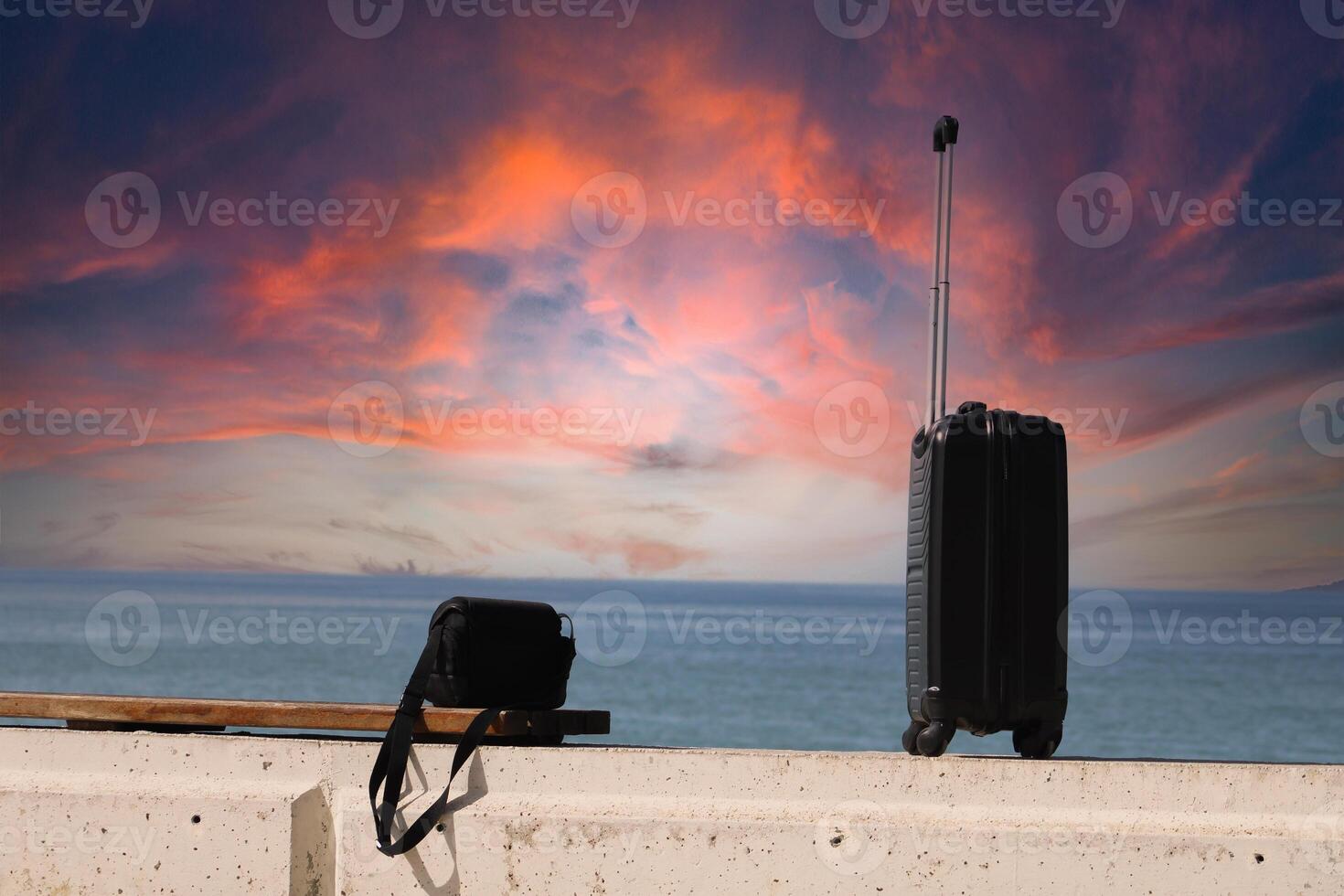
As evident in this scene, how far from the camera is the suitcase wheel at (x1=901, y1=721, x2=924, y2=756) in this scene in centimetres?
239

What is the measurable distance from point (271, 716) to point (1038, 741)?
4.75 feet

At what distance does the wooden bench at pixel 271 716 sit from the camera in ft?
8.20

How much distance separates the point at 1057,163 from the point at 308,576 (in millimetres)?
38689

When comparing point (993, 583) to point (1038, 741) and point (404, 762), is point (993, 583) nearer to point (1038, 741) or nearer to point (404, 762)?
A: point (1038, 741)

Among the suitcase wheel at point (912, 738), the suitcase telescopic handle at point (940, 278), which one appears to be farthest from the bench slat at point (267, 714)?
the suitcase telescopic handle at point (940, 278)

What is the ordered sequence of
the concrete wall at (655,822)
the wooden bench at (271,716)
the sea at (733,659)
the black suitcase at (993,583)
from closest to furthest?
the concrete wall at (655,822) → the black suitcase at (993,583) → the wooden bench at (271,716) → the sea at (733,659)

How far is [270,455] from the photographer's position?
96.1ft

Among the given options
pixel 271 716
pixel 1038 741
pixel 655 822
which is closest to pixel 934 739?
pixel 1038 741

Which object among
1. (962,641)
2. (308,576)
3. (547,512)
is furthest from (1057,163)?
(308,576)

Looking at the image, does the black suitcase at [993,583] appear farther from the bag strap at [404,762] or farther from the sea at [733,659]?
the sea at [733,659]

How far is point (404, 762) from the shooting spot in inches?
94.7

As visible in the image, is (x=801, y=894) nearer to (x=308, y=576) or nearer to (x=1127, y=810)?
(x=1127, y=810)

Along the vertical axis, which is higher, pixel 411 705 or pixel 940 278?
pixel 940 278

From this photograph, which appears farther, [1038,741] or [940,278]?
[940,278]
